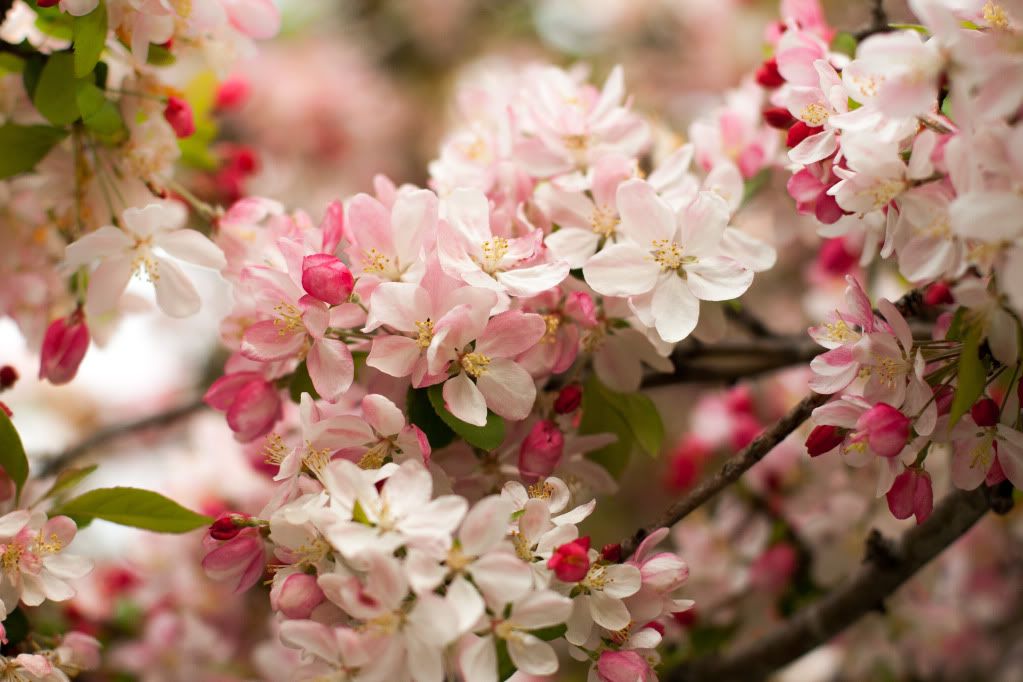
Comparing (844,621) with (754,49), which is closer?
(844,621)

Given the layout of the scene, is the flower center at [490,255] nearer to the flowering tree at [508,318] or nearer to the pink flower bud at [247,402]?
the flowering tree at [508,318]

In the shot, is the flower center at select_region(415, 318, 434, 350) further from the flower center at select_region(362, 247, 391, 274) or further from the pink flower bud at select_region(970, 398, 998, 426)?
the pink flower bud at select_region(970, 398, 998, 426)

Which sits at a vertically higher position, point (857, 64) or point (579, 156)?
point (857, 64)

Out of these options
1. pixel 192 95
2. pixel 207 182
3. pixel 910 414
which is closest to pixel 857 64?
pixel 910 414

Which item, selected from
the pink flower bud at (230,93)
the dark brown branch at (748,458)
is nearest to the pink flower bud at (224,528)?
the dark brown branch at (748,458)

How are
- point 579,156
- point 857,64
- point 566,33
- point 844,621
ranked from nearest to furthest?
1. point 857,64
2. point 579,156
3. point 844,621
4. point 566,33

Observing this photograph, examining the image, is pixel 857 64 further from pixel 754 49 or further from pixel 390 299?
pixel 754 49

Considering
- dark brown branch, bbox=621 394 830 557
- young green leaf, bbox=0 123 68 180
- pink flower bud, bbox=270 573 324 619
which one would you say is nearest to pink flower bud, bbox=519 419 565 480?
dark brown branch, bbox=621 394 830 557
